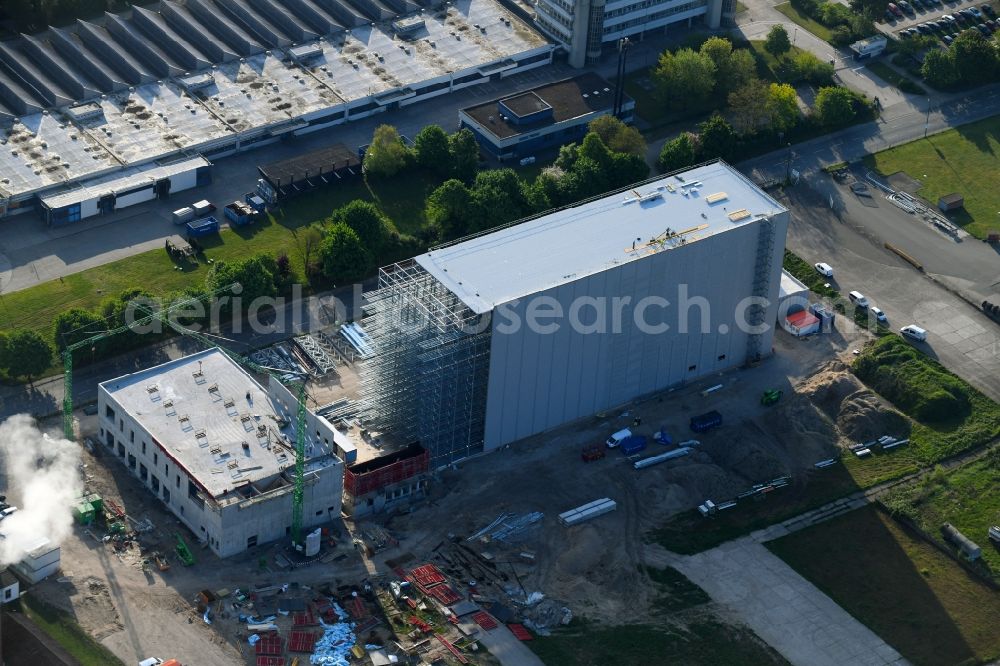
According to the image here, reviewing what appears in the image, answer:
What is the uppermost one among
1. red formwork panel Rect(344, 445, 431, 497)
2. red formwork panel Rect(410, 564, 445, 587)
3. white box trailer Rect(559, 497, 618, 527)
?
red formwork panel Rect(344, 445, 431, 497)

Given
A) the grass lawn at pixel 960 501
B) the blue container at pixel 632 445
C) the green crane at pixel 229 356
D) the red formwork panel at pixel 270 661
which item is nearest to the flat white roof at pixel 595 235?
the blue container at pixel 632 445

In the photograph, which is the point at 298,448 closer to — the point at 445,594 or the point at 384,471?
the point at 384,471

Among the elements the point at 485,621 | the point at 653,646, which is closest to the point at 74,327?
the point at 485,621

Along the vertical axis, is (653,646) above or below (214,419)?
below

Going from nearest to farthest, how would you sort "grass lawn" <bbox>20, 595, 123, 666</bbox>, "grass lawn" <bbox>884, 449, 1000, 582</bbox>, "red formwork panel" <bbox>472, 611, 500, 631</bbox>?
"grass lawn" <bbox>20, 595, 123, 666</bbox>
"red formwork panel" <bbox>472, 611, 500, 631</bbox>
"grass lawn" <bbox>884, 449, 1000, 582</bbox>

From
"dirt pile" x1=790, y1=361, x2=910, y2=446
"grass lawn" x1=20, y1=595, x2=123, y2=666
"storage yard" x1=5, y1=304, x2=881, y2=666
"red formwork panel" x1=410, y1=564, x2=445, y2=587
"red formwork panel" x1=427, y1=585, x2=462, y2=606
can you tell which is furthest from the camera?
"dirt pile" x1=790, y1=361, x2=910, y2=446

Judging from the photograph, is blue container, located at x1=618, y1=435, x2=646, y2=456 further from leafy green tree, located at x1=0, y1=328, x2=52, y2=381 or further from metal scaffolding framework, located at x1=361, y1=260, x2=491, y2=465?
leafy green tree, located at x1=0, y1=328, x2=52, y2=381

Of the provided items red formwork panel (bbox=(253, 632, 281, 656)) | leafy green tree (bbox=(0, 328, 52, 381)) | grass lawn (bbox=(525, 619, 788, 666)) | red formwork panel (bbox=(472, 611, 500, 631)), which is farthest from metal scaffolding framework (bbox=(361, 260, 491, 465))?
leafy green tree (bbox=(0, 328, 52, 381))
